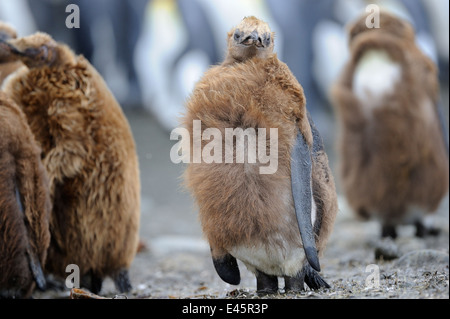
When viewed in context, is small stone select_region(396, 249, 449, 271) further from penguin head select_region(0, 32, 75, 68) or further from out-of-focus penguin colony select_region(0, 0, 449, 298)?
penguin head select_region(0, 32, 75, 68)

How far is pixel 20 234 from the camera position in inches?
99.5

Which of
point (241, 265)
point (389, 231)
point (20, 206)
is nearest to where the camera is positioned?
point (20, 206)

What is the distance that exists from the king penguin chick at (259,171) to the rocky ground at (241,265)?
0.16 metres

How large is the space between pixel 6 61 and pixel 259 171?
64.6 inches

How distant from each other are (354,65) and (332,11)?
527 centimetres

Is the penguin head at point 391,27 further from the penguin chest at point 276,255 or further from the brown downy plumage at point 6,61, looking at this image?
the penguin chest at point 276,255

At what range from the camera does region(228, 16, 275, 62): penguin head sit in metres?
2.08

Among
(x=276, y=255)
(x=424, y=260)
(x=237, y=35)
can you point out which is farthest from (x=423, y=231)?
(x=237, y=35)

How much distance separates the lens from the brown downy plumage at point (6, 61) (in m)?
3.11

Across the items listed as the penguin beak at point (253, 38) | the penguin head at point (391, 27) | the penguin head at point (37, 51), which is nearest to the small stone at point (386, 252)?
the penguin head at point (391, 27)

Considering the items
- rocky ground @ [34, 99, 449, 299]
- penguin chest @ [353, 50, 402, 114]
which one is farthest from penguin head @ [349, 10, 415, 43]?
rocky ground @ [34, 99, 449, 299]

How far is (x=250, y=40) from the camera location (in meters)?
2.07

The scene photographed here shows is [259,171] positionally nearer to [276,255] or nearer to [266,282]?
[276,255]
